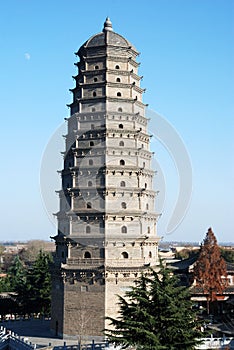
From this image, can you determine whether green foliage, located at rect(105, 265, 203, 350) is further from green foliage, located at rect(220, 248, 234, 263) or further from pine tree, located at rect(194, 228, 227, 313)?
green foliage, located at rect(220, 248, 234, 263)

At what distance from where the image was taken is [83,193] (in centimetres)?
2475

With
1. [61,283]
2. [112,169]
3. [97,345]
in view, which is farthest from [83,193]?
[97,345]

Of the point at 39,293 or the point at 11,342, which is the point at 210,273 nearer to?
the point at 39,293

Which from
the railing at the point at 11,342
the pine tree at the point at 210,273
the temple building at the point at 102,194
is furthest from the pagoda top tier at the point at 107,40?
the railing at the point at 11,342

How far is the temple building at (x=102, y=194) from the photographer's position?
23.3 metres

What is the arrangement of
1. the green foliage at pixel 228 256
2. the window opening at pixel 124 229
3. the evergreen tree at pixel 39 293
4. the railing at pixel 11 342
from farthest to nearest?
the green foliage at pixel 228 256 → the evergreen tree at pixel 39 293 → the window opening at pixel 124 229 → the railing at pixel 11 342

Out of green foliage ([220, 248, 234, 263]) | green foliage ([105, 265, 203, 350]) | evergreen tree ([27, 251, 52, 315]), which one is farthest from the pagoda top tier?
green foliage ([220, 248, 234, 263])

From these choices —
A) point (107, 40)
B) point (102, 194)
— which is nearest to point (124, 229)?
point (102, 194)

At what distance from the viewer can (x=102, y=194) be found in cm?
2439

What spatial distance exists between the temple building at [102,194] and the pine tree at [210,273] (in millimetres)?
8438

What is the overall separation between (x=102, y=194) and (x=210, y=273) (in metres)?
13.2

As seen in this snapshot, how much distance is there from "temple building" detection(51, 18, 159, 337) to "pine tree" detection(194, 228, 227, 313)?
8.44 metres

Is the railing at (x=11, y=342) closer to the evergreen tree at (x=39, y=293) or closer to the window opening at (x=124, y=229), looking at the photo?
the window opening at (x=124, y=229)

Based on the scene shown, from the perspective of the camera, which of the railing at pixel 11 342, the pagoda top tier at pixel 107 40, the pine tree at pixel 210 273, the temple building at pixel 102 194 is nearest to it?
the railing at pixel 11 342
